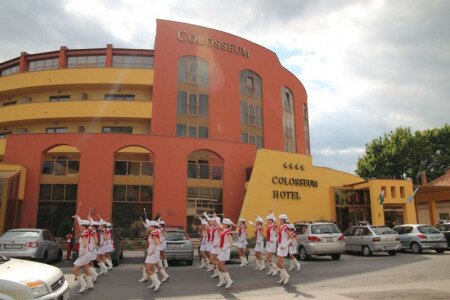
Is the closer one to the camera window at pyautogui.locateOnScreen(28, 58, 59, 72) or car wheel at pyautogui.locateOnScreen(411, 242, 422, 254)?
car wheel at pyautogui.locateOnScreen(411, 242, 422, 254)

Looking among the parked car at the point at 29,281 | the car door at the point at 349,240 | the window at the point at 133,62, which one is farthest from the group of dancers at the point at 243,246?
the window at the point at 133,62

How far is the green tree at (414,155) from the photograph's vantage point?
4950 cm

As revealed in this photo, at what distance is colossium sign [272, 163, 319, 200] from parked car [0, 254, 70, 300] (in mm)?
21450

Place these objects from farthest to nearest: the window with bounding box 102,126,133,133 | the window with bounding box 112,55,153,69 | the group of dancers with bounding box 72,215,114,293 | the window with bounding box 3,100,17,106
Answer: the window with bounding box 3,100,17,106 < the window with bounding box 112,55,153,69 < the window with bounding box 102,126,133,133 < the group of dancers with bounding box 72,215,114,293

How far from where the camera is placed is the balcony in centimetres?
3378

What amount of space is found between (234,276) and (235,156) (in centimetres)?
1645

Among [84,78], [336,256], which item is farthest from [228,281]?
[84,78]

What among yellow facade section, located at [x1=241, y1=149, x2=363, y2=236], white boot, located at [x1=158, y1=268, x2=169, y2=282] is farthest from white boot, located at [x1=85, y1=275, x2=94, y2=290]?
yellow facade section, located at [x1=241, y1=149, x2=363, y2=236]

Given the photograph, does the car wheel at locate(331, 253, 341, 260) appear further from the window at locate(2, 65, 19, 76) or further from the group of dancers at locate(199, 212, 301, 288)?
the window at locate(2, 65, 19, 76)

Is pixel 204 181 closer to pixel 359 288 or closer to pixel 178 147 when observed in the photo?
pixel 178 147

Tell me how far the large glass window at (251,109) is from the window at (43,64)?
17.8 m

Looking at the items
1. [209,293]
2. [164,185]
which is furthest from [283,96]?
[209,293]

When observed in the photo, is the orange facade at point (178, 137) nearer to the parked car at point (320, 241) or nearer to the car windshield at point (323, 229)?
the parked car at point (320, 241)

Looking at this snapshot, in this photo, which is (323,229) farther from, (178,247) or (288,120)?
(288,120)
